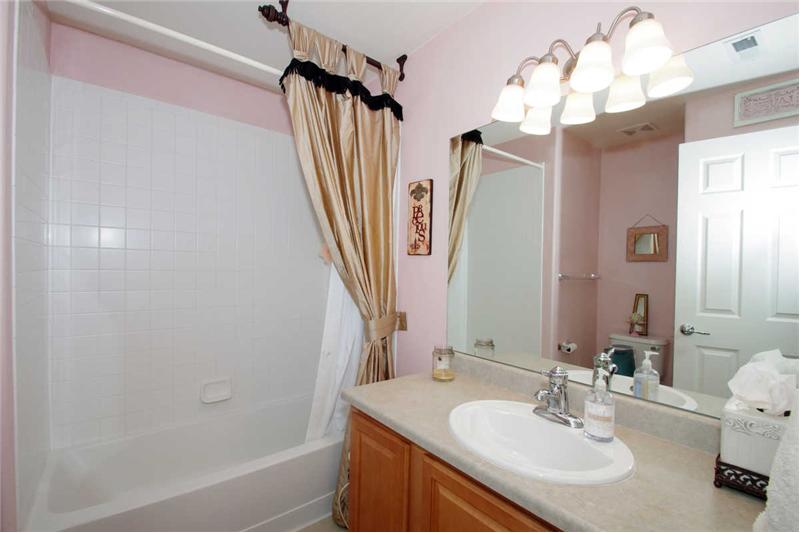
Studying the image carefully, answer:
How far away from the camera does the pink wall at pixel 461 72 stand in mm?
1017

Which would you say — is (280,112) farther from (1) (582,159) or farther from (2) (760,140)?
(2) (760,140)

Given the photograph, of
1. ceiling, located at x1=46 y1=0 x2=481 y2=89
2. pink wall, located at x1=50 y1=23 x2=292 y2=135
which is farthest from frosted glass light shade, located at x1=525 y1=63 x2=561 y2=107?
pink wall, located at x1=50 y1=23 x2=292 y2=135

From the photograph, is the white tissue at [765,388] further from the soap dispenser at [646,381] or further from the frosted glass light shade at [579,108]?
the frosted glass light shade at [579,108]

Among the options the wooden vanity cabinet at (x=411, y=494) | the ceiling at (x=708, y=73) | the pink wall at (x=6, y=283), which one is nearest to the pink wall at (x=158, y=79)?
the pink wall at (x=6, y=283)

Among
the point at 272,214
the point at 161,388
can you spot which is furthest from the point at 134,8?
the point at 161,388

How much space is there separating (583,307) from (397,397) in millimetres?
763

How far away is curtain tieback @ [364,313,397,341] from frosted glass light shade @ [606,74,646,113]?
133 cm

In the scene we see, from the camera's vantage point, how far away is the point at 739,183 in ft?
3.13

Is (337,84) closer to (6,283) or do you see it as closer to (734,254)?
(6,283)

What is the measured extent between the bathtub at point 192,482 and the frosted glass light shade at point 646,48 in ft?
6.31

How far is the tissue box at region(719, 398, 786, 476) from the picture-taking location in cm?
74

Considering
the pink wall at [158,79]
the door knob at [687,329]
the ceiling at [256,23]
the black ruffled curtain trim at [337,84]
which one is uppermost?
the ceiling at [256,23]

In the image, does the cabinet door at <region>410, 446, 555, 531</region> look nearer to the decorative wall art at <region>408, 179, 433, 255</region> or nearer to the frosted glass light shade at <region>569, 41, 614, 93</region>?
the decorative wall art at <region>408, 179, 433, 255</region>

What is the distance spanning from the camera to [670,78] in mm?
1023
